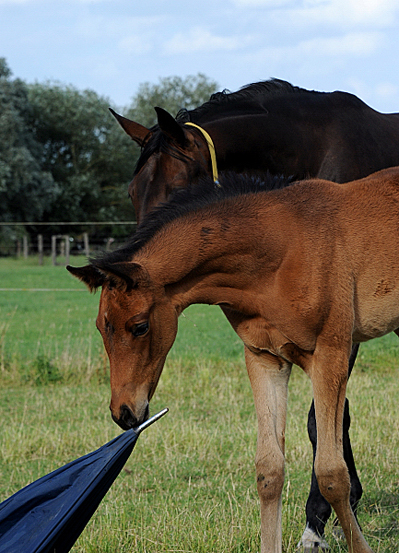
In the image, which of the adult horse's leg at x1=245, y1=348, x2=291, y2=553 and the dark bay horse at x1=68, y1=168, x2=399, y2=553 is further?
the adult horse's leg at x1=245, y1=348, x2=291, y2=553

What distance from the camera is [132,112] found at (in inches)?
1710

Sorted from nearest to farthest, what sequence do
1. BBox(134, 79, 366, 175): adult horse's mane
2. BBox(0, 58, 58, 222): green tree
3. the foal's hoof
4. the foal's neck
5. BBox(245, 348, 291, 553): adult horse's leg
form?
the foal's neck < BBox(245, 348, 291, 553): adult horse's leg < the foal's hoof < BBox(134, 79, 366, 175): adult horse's mane < BBox(0, 58, 58, 222): green tree

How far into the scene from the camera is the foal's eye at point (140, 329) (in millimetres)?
2777

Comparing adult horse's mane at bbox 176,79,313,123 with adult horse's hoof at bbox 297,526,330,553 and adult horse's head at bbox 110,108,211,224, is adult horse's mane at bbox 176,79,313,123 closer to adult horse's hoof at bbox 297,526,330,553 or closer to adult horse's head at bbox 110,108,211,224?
adult horse's head at bbox 110,108,211,224

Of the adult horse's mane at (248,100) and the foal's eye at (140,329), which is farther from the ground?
the adult horse's mane at (248,100)

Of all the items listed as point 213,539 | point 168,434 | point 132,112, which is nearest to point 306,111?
point 213,539

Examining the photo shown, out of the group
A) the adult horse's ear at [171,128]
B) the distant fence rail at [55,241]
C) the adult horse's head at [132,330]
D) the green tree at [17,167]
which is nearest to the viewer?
the adult horse's head at [132,330]

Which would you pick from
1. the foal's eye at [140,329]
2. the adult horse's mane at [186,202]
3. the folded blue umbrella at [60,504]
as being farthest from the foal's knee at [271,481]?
the adult horse's mane at [186,202]

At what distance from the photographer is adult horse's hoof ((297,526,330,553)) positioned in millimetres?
3621

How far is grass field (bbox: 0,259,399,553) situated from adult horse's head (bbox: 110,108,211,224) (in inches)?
33.4

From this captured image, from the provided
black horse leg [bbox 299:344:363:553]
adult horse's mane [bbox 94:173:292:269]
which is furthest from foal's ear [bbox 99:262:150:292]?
black horse leg [bbox 299:344:363:553]

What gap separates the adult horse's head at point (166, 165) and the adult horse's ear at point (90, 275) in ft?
2.75

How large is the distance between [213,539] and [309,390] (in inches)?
167

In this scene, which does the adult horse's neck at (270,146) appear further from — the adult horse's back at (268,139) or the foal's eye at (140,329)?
the foal's eye at (140,329)
